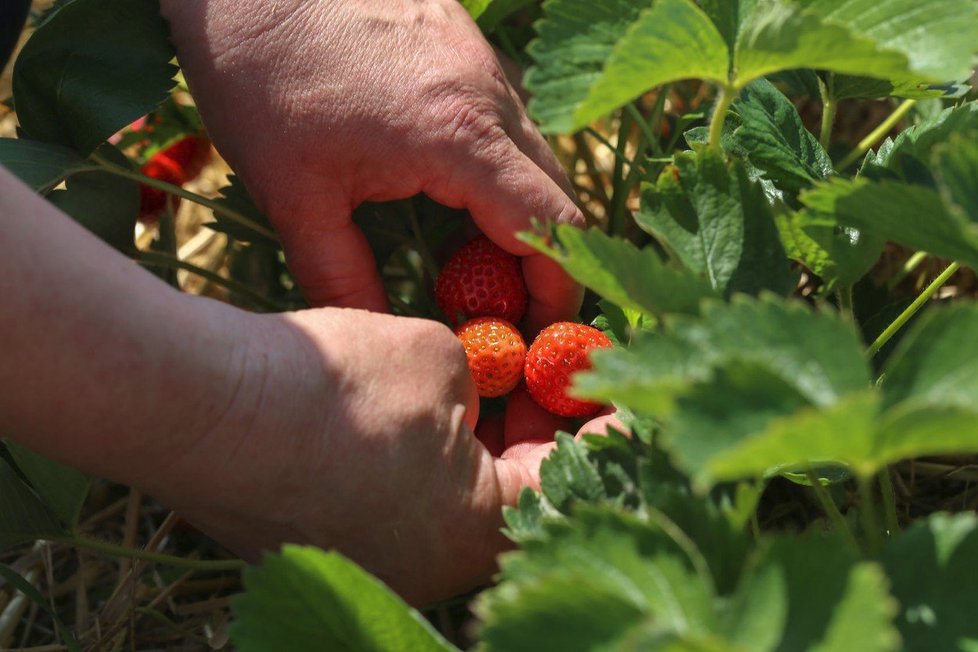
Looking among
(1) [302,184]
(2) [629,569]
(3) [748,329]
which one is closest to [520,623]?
(2) [629,569]

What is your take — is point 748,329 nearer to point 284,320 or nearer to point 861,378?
point 861,378

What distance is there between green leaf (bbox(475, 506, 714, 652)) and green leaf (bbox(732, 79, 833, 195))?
15.0 inches

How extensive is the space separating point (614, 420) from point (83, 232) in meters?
0.41

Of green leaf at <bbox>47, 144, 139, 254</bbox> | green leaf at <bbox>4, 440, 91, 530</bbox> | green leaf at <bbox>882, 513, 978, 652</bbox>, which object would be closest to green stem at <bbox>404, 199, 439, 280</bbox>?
green leaf at <bbox>47, 144, 139, 254</bbox>

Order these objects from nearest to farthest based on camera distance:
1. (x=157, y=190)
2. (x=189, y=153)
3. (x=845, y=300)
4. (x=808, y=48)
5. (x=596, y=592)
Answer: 1. (x=596, y=592)
2. (x=808, y=48)
3. (x=845, y=300)
4. (x=157, y=190)
5. (x=189, y=153)

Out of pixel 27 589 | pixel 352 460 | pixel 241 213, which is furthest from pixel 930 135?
pixel 27 589

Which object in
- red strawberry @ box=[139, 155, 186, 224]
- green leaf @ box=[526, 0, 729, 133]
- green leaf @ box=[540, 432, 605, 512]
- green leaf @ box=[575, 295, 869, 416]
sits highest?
green leaf @ box=[526, 0, 729, 133]

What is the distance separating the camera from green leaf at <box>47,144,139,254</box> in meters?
0.96

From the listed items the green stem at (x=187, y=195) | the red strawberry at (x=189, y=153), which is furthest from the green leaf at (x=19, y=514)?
the red strawberry at (x=189, y=153)

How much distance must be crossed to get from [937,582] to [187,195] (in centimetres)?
74

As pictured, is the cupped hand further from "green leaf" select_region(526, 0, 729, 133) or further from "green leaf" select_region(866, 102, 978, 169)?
"green leaf" select_region(866, 102, 978, 169)

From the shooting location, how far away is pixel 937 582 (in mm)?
509

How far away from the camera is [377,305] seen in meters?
0.99

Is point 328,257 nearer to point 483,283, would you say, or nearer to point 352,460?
point 483,283
